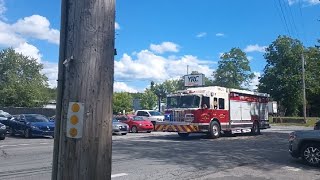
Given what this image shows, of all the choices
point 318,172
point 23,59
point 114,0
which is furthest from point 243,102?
point 23,59

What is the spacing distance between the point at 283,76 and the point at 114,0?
2969 inches

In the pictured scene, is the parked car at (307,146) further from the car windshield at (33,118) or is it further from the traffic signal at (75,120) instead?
the car windshield at (33,118)

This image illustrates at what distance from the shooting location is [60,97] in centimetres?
296

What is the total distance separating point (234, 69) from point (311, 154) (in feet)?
281

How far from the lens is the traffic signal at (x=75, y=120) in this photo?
2797 mm

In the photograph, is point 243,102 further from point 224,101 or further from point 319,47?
point 319,47

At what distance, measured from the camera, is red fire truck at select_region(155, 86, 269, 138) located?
22422 mm

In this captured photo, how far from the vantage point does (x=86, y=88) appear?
2826 millimetres

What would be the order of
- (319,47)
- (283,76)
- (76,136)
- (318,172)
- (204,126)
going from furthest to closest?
(283,76) < (319,47) < (204,126) < (318,172) < (76,136)

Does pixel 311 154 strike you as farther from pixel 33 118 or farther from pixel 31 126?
pixel 33 118

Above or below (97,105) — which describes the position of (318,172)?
below

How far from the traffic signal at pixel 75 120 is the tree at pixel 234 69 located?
94732mm

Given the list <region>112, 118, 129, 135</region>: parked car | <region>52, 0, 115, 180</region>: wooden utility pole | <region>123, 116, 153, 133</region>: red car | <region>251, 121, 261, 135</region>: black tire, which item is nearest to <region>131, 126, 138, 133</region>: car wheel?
<region>123, 116, 153, 133</region>: red car

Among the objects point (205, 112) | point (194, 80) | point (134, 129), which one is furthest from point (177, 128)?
point (194, 80)
